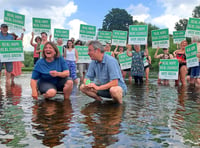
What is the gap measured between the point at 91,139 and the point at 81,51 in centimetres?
997

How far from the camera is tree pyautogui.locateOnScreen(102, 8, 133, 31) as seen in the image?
281 ft

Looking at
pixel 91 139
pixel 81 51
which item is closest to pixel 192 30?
pixel 81 51

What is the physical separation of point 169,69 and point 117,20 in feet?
248

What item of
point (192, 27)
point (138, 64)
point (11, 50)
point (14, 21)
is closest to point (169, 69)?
point (138, 64)

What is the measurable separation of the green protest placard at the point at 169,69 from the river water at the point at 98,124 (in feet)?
18.2

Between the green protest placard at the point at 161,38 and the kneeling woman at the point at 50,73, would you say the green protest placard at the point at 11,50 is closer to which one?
the kneeling woman at the point at 50,73

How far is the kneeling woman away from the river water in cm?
37

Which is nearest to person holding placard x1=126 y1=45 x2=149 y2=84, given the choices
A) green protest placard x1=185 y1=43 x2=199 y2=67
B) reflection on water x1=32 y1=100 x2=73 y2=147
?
green protest placard x1=185 y1=43 x2=199 y2=67

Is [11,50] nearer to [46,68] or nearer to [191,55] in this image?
[46,68]

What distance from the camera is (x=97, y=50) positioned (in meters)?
5.68

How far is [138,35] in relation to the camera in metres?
12.8

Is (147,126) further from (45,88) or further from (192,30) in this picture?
(192,30)

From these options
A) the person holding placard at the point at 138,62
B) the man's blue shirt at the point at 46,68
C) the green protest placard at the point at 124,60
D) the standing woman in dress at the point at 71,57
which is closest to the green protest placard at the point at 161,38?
the person holding placard at the point at 138,62

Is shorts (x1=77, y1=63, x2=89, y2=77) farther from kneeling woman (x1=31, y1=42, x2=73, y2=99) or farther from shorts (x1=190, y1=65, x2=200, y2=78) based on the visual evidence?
kneeling woman (x1=31, y1=42, x2=73, y2=99)
